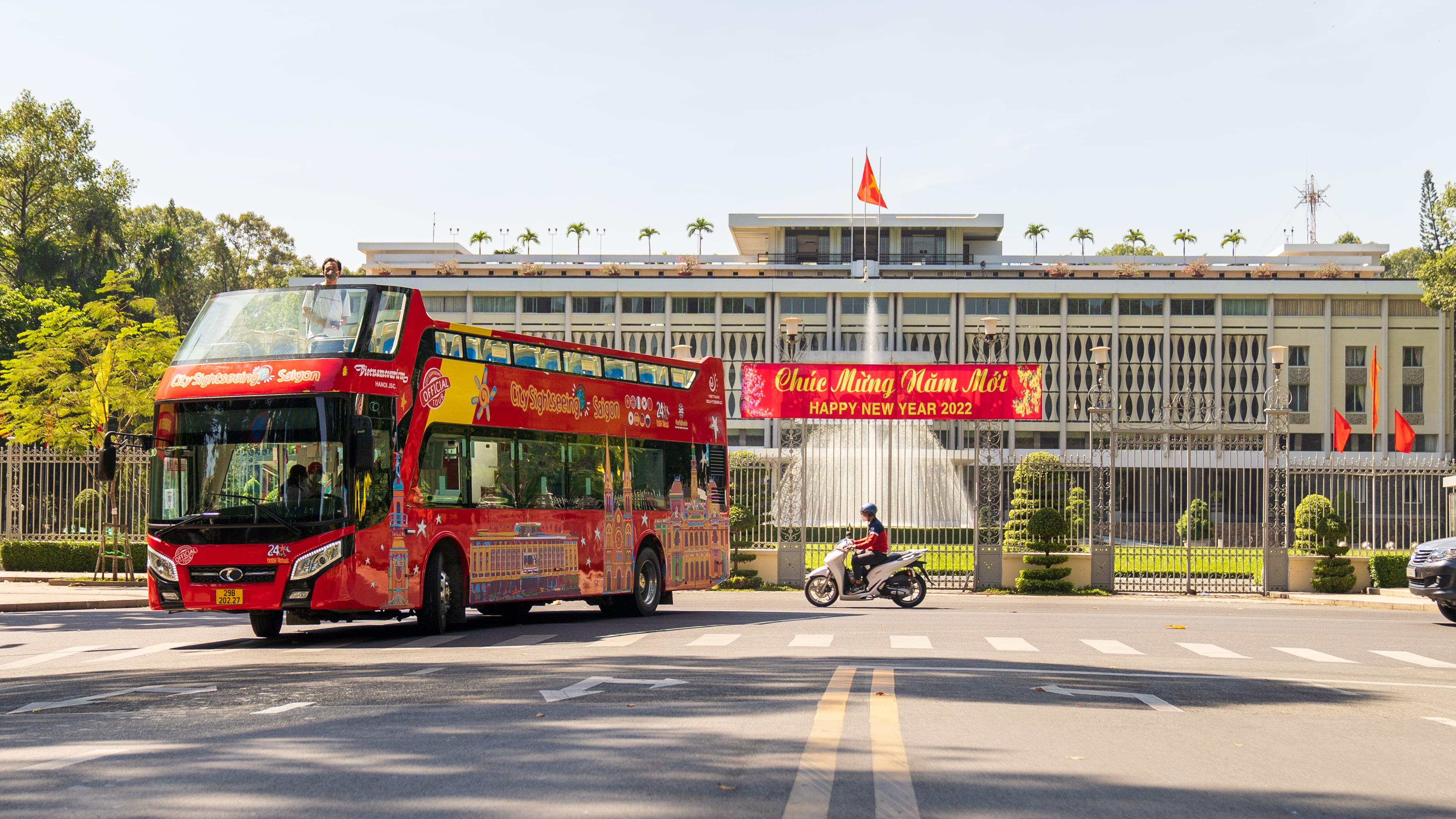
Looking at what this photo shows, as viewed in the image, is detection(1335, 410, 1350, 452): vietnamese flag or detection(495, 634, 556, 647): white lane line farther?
detection(1335, 410, 1350, 452): vietnamese flag

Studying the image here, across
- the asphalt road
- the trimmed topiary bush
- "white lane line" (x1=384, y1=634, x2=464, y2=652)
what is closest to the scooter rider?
the trimmed topiary bush

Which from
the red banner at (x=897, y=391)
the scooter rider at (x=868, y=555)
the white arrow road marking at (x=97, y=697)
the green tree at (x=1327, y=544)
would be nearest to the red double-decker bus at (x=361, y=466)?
the white arrow road marking at (x=97, y=697)

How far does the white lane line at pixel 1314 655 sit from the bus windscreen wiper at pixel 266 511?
11.0 m

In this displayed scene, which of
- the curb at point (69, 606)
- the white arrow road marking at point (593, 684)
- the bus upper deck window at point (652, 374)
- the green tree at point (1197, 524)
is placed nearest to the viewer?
the white arrow road marking at point (593, 684)

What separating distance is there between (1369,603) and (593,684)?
70.5 ft

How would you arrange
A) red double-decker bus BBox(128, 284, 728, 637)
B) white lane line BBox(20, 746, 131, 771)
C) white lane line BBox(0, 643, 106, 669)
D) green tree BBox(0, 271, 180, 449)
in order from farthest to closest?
green tree BBox(0, 271, 180, 449) → red double-decker bus BBox(128, 284, 728, 637) → white lane line BBox(0, 643, 106, 669) → white lane line BBox(20, 746, 131, 771)

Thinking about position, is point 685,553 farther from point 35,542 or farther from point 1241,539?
point 35,542

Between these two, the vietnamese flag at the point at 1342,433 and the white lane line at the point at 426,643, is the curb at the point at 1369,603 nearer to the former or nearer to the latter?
the vietnamese flag at the point at 1342,433

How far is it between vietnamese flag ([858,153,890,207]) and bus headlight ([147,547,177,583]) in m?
43.5

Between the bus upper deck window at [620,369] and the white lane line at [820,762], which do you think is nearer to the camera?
the white lane line at [820,762]

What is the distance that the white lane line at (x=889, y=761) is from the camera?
20.5 ft

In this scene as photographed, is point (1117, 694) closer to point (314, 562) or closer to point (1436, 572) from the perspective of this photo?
point (314, 562)

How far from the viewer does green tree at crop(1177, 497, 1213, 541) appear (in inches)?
1148

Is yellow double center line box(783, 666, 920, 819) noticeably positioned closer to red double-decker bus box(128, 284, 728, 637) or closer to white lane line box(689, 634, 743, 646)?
white lane line box(689, 634, 743, 646)
